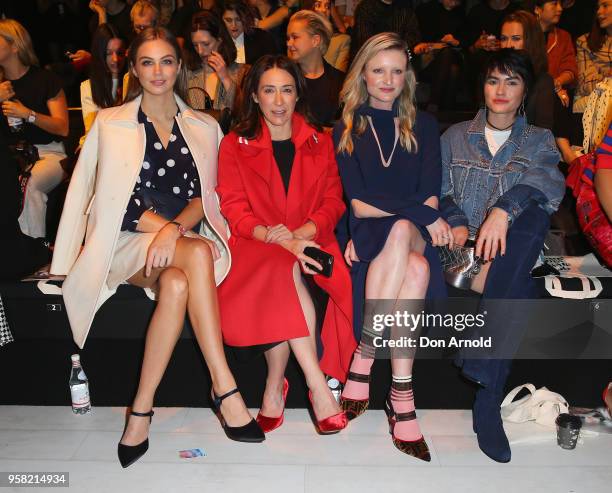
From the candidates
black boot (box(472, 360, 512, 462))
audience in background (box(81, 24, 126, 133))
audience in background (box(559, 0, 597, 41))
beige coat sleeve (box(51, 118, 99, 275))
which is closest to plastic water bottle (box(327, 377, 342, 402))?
black boot (box(472, 360, 512, 462))

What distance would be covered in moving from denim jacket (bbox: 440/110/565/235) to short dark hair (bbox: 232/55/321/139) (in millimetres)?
566

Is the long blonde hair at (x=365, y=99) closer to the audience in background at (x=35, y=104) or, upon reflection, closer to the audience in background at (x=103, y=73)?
the audience in background at (x=103, y=73)

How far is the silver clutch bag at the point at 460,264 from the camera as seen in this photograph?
2.75 meters

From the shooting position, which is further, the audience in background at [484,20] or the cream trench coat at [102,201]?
the audience in background at [484,20]

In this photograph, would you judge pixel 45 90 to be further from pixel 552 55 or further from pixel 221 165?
pixel 552 55

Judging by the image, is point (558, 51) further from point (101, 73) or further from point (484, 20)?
point (101, 73)

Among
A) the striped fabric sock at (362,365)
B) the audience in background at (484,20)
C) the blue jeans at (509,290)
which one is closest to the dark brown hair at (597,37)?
the audience in background at (484,20)

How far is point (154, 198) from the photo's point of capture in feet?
9.32

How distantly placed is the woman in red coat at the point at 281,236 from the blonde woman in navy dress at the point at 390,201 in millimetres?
87

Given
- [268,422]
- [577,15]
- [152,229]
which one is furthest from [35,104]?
[577,15]

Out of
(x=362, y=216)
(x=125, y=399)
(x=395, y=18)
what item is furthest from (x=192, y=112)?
(x=395, y=18)

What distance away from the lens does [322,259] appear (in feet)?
8.65

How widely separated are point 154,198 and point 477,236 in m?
1.22

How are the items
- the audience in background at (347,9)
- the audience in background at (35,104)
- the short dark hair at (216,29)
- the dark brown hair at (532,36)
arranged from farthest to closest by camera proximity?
1. the audience in background at (347,9)
2. the dark brown hair at (532,36)
3. the short dark hair at (216,29)
4. the audience in background at (35,104)
